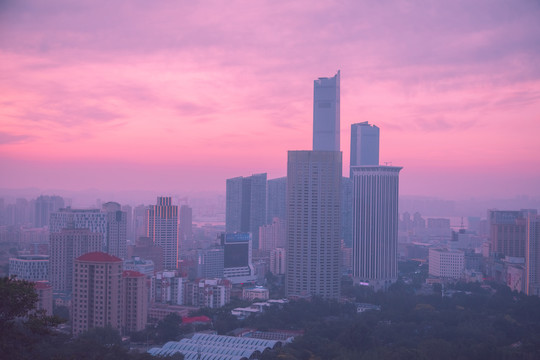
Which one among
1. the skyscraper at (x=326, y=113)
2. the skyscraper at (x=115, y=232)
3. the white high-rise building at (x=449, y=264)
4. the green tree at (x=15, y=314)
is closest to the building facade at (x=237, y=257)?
the skyscraper at (x=115, y=232)

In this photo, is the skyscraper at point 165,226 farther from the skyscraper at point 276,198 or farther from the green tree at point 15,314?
the green tree at point 15,314

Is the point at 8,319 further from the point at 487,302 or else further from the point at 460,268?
the point at 460,268

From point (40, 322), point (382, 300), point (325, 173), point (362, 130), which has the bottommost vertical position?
point (382, 300)

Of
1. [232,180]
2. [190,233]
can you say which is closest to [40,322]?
[232,180]

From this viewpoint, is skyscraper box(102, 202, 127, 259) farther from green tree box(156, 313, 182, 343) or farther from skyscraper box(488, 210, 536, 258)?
skyscraper box(488, 210, 536, 258)

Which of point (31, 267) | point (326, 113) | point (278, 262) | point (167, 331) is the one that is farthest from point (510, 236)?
point (31, 267)

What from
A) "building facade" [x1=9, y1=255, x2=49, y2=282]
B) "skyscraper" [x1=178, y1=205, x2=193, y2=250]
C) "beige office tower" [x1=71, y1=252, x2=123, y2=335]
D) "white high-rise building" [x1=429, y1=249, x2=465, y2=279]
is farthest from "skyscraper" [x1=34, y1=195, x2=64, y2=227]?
"white high-rise building" [x1=429, y1=249, x2=465, y2=279]
